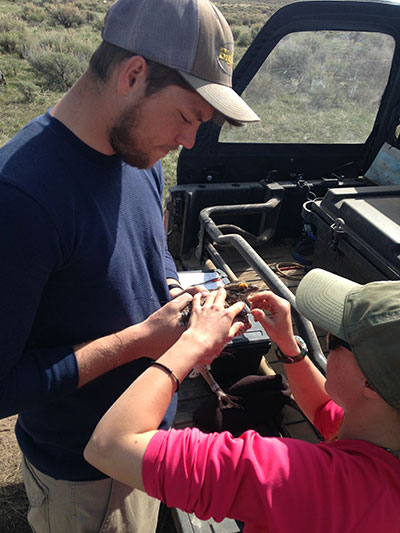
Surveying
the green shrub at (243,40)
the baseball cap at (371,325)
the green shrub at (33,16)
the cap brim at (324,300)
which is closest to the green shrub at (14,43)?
the green shrub at (33,16)

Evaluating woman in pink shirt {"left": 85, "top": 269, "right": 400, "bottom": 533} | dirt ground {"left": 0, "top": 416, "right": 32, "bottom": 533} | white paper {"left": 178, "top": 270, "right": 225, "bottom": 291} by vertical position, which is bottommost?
dirt ground {"left": 0, "top": 416, "right": 32, "bottom": 533}

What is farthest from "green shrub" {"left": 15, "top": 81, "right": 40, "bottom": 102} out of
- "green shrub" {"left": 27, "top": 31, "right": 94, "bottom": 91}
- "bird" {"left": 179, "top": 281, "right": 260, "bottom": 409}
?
"bird" {"left": 179, "top": 281, "right": 260, "bottom": 409}

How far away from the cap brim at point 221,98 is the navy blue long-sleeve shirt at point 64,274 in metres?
0.38

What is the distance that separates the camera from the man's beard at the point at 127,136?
1.43 metres

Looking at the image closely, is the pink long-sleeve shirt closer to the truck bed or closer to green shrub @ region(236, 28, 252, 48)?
the truck bed

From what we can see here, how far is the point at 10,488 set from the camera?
3012 millimetres

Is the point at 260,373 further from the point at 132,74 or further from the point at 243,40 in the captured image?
the point at 243,40

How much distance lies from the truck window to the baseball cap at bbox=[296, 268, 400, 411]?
2.74 m

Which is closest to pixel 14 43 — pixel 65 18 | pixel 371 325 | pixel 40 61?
pixel 40 61

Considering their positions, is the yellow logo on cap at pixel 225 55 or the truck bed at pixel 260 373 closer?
the yellow logo on cap at pixel 225 55

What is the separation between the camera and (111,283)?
1.47 m

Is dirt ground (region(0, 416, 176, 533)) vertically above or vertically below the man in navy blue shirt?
below

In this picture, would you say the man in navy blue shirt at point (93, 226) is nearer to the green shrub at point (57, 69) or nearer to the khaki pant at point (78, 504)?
the khaki pant at point (78, 504)

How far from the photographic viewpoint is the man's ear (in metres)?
1.36
